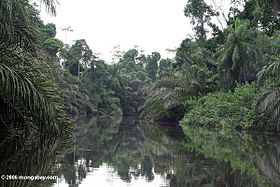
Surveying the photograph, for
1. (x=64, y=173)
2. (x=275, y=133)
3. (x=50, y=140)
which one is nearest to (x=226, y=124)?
(x=275, y=133)

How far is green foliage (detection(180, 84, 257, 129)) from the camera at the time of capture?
27.3m

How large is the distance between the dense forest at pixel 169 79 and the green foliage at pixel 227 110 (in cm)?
7

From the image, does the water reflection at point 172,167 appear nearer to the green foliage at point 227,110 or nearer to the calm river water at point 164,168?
the calm river water at point 164,168

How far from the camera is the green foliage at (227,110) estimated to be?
2727 centimetres

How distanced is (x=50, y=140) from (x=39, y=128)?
163cm

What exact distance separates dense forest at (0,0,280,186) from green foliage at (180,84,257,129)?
7cm

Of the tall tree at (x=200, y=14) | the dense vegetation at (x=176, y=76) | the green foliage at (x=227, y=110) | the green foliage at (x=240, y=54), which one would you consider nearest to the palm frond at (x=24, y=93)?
the dense vegetation at (x=176, y=76)

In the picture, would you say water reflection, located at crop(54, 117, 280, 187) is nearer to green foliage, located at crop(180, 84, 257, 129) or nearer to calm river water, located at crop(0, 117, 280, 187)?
calm river water, located at crop(0, 117, 280, 187)

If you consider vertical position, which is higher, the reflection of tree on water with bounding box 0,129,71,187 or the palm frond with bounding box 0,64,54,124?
the palm frond with bounding box 0,64,54,124

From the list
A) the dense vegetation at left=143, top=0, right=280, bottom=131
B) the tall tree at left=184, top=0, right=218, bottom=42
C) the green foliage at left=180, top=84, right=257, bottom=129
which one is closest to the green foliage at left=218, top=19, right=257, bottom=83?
the dense vegetation at left=143, top=0, right=280, bottom=131

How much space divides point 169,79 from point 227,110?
10297 millimetres

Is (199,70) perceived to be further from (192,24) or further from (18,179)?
(18,179)

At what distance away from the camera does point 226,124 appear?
28.3m

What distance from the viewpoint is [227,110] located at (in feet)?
95.9
